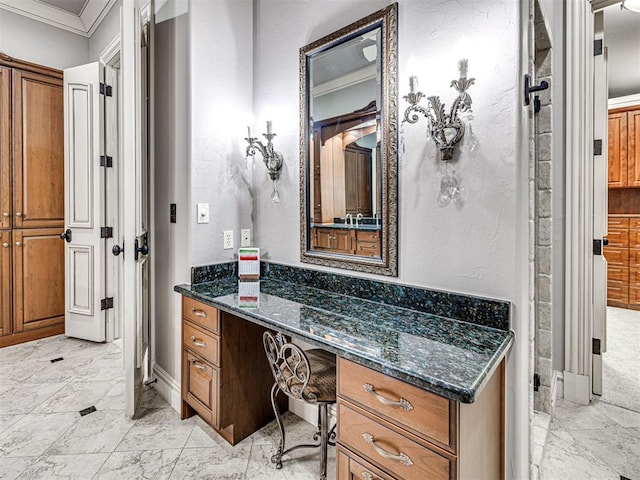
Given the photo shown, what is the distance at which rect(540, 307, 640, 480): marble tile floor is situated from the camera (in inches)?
64.4

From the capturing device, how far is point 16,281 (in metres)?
3.07

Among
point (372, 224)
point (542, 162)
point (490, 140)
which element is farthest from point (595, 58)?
point (372, 224)

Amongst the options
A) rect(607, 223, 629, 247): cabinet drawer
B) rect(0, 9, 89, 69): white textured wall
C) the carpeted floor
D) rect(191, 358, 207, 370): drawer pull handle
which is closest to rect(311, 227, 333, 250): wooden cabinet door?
rect(191, 358, 207, 370): drawer pull handle

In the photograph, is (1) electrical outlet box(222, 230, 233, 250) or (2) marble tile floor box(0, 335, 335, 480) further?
(1) electrical outlet box(222, 230, 233, 250)

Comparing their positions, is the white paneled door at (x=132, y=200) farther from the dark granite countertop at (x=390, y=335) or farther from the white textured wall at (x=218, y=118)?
the dark granite countertop at (x=390, y=335)

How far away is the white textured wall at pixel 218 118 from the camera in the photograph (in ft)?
6.64

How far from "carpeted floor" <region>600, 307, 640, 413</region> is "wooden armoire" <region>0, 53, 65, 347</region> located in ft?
→ 15.1

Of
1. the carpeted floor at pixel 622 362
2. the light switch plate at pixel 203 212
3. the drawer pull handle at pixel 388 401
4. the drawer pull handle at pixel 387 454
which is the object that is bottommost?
the carpeted floor at pixel 622 362

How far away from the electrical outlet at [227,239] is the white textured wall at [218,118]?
0.08 feet

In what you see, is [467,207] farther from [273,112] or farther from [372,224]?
[273,112]

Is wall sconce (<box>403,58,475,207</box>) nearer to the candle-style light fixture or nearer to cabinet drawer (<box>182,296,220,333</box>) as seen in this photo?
the candle-style light fixture

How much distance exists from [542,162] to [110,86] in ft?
11.5

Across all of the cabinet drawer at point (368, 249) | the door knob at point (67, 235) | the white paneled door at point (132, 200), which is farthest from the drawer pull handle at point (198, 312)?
the door knob at point (67, 235)

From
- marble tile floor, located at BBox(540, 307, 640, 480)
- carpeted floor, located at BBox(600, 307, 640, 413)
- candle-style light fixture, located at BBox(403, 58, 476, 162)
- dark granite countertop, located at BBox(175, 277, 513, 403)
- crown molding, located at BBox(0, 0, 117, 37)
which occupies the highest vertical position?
crown molding, located at BBox(0, 0, 117, 37)
